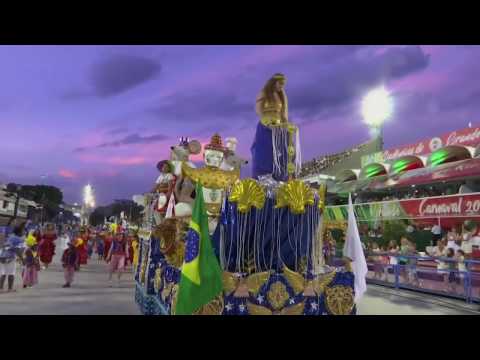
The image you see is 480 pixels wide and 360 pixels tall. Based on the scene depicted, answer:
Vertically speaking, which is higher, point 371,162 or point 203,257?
Result: point 371,162

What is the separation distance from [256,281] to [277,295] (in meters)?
0.30

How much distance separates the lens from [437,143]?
2308cm

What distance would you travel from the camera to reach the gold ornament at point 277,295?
4.27 metres

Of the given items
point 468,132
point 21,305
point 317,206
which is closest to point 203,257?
point 317,206

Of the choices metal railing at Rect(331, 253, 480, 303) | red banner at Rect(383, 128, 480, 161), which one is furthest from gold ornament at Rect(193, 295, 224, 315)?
red banner at Rect(383, 128, 480, 161)

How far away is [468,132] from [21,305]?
72.7ft

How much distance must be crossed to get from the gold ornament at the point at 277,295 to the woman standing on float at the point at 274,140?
1.47m

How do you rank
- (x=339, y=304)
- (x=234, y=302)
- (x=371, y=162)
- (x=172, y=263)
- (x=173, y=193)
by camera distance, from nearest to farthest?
(x=234, y=302), (x=339, y=304), (x=172, y=263), (x=173, y=193), (x=371, y=162)

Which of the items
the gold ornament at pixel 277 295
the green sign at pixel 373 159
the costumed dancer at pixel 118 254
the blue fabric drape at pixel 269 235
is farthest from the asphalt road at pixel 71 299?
the green sign at pixel 373 159

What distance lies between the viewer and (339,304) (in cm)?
444

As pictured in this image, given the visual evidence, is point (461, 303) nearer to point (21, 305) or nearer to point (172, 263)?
point (172, 263)

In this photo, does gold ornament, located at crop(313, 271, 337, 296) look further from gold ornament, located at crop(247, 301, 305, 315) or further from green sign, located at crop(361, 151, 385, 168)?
green sign, located at crop(361, 151, 385, 168)

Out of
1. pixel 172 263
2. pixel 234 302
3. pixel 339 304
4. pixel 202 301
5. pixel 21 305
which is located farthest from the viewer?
pixel 21 305

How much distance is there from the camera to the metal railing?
25.0 ft
